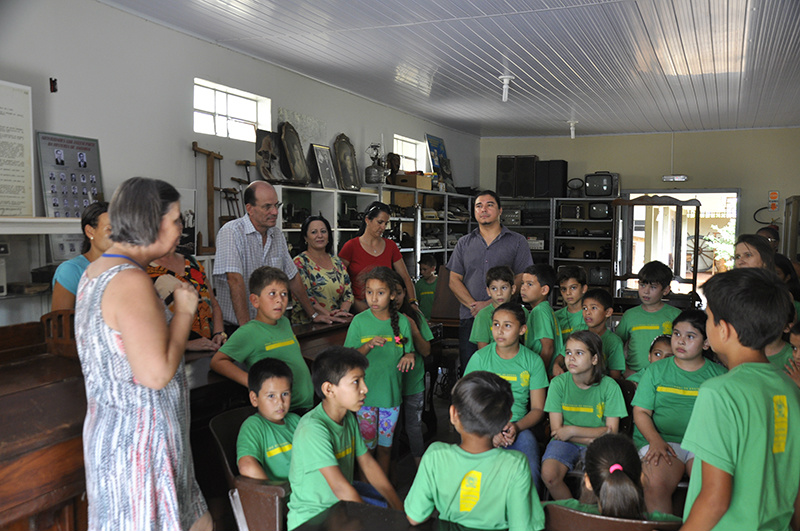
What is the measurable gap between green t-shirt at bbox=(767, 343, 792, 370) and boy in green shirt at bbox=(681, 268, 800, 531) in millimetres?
1399

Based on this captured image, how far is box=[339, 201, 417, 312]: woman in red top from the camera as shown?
433 cm

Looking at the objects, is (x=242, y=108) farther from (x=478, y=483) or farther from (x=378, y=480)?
(x=478, y=483)

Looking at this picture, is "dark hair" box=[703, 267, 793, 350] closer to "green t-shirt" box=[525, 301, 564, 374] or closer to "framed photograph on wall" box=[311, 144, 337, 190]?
"green t-shirt" box=[525, 301, 564, 374]

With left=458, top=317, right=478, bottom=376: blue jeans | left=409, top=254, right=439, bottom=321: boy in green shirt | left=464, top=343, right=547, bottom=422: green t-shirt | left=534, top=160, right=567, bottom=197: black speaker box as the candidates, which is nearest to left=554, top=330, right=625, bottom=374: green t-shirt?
left=464, top=343, right=547, bottom=422: green t-shirt

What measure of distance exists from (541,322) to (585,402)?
604 millimetres

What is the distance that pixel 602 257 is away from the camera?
33.4 ft

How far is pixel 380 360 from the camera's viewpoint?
10.3 ft

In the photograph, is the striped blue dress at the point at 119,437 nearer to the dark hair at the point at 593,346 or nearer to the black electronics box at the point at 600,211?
the dark hair at the point at 593,346

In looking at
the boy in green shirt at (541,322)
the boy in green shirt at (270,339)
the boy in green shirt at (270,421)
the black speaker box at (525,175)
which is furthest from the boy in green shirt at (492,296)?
the black speaker box at (525,175)

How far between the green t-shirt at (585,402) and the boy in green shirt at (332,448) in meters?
0.98

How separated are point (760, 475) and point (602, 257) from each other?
912cm

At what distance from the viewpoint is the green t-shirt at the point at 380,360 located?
3.10 metres

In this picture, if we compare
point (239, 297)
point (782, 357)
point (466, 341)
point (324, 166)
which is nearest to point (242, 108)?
point (324, 166)

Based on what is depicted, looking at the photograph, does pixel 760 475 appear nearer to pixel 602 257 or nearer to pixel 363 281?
pixel 363 281
